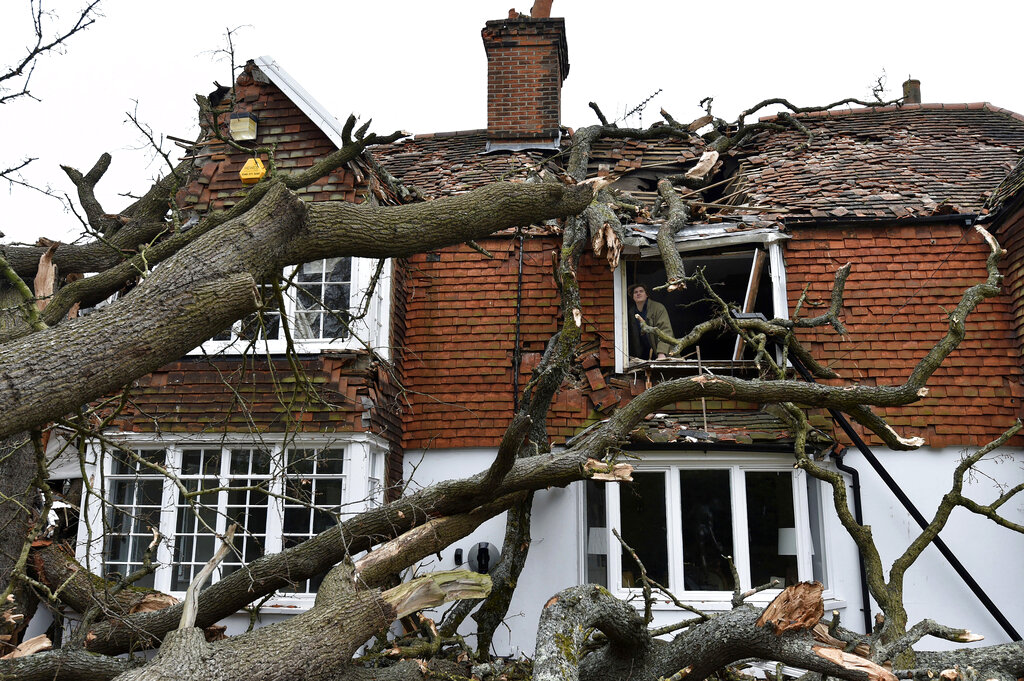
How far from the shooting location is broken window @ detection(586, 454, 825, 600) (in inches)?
348

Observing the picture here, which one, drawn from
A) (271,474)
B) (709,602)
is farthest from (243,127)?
(709,602)

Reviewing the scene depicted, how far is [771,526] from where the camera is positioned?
899cm

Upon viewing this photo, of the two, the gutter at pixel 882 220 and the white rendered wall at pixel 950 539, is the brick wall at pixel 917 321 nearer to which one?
the gutter at pixel 882 220

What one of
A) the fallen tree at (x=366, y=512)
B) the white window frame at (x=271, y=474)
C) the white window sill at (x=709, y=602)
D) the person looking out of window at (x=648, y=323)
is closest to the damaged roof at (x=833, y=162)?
the person looking out of window at (x=648, y=323)

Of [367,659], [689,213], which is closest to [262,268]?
[367,659]

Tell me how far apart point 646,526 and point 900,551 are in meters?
2.66

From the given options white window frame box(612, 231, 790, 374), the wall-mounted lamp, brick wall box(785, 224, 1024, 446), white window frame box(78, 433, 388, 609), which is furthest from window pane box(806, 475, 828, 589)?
the wall-mounted lamp

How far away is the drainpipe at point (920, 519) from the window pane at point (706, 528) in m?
1.39

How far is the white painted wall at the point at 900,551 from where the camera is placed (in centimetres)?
844

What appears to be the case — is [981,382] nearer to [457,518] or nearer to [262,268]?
[457,518]

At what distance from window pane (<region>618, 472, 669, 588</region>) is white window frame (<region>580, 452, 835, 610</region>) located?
0.14m

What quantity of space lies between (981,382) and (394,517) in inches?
267

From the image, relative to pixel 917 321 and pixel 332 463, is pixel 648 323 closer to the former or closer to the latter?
pixel 917 321

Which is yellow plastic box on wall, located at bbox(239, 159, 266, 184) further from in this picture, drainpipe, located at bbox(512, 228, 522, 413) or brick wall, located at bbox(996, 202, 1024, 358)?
brick wall, located at bbox(996, 202, 1024, 358)
